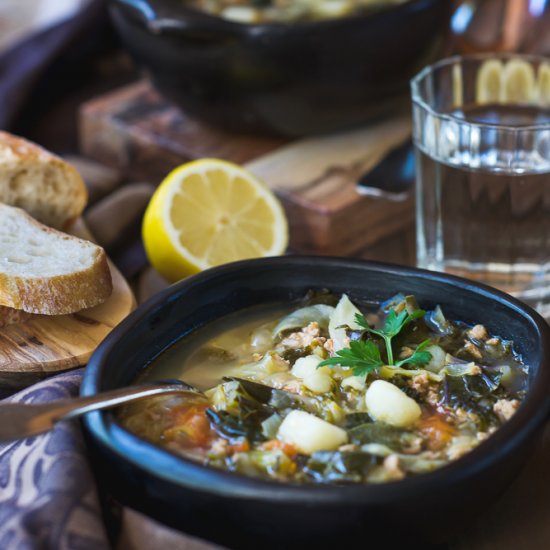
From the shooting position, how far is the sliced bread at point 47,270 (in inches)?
81.6

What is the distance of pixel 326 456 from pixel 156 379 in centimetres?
45

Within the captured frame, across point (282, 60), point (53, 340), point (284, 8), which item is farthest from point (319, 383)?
point (284, 8)

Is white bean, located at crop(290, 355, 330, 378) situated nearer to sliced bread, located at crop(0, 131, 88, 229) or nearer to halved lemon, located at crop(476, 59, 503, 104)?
sliced bread, located at crop(0, 131, 88, 229)

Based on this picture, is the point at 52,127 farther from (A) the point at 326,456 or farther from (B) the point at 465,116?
(A) the point at 326,456

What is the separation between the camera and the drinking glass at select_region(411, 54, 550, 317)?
92.8 inches

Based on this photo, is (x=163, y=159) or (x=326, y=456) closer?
(x=326, y=456)

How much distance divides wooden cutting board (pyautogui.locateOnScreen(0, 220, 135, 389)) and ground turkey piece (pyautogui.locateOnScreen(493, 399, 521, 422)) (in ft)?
2.82

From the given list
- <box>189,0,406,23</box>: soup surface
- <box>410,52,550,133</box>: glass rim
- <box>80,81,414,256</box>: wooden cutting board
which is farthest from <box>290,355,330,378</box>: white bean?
<box>189,0,406,23</box>: soup surface

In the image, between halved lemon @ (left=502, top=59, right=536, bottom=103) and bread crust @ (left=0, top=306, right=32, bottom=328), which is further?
halved lemon @ (left=502, top=59, right=536, bottom=103)

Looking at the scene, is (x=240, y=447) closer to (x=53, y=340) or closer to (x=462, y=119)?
(x=53, y=340)

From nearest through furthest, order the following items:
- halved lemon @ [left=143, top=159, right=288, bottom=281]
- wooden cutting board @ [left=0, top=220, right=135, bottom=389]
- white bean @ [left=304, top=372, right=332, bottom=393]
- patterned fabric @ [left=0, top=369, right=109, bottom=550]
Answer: patterned fabric @ [left=0, top=369, right=109, bottom=550]
white bean @ [left=304, top=372, right=332, bottom=393]
wooden cutting board @ [left=0, top=220, right=135, bottom=389]
halved lemon @ [left=143, top=159, right=288, bottom=281]

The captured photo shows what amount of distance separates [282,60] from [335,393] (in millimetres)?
1314

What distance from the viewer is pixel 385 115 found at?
129 inches

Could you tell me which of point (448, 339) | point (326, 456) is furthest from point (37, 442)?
point (448, 339)
